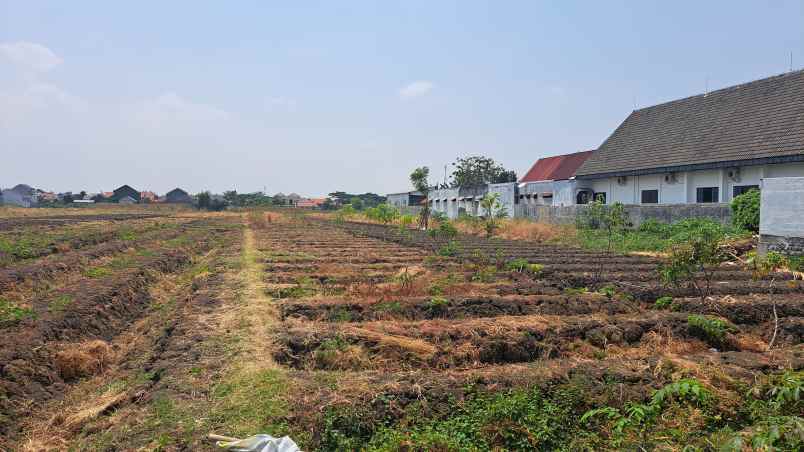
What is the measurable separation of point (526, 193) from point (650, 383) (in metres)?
31.7

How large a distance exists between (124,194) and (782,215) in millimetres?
91949

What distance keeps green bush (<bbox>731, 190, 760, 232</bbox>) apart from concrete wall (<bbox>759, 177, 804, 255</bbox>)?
2.54 meters

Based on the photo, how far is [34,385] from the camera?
588 cm

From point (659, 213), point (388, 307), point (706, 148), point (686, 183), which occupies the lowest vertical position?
point (388, 307)

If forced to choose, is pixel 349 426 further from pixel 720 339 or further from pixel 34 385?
pixel 720 339

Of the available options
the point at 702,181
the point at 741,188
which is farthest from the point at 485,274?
the point at 702,181

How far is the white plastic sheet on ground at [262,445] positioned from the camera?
3644mm

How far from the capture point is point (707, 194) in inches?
912

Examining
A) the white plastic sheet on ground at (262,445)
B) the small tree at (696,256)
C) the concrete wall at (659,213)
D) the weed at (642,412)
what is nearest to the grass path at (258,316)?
the white plastic sheet on ground at (262,445)

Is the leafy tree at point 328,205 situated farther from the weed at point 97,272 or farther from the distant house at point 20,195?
the weed at point 97,272

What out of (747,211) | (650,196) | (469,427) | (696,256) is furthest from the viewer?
(650,196)

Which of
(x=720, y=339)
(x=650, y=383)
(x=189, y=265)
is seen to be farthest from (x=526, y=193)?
(x=650, y=383)

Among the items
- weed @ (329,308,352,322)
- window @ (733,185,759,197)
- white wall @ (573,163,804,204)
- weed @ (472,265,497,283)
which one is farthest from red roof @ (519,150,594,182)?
weed @ (329,308,352,322)

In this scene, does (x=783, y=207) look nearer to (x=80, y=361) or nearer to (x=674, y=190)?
(x=674, y=190)
